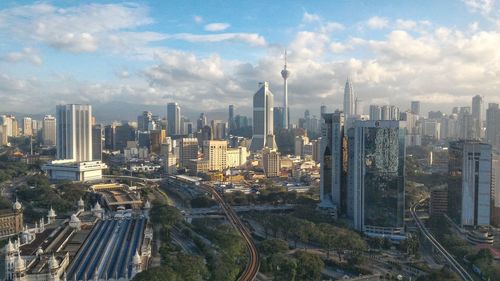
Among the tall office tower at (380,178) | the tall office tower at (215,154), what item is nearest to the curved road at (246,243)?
the tall office tower at (380,178)

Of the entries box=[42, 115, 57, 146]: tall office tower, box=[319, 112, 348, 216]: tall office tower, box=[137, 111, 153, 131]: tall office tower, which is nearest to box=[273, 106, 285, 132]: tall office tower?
box=[137, 111, 153, 131]: tall office tower

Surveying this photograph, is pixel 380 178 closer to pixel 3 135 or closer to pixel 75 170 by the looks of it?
pixel 75 170

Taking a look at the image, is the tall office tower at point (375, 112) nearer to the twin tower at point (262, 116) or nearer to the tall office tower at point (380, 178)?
the twin tower at point (262, 116)

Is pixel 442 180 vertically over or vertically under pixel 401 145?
under

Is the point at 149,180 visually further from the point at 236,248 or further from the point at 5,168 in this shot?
the point at 236,248

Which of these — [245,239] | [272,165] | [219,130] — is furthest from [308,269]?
[219,130]

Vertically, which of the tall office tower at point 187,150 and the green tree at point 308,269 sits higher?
the tall office tower at point 187,150

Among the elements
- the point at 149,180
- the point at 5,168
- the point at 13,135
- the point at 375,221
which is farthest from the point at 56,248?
the point at 13,135

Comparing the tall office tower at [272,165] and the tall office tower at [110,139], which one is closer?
the tall office tower at [272,165]
